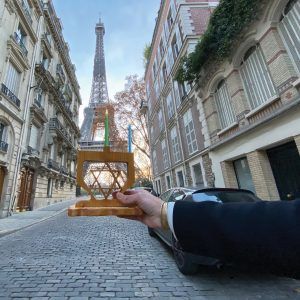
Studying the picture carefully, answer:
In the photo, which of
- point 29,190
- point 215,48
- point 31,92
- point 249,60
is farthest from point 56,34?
point 249,60

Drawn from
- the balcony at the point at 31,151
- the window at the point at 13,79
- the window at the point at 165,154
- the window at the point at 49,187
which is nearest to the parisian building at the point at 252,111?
the window at the point at 165,154

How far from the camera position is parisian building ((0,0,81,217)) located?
44.8 feet

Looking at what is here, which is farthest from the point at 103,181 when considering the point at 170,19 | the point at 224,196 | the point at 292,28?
the point at 170,19

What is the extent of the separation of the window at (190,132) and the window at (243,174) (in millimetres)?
3770

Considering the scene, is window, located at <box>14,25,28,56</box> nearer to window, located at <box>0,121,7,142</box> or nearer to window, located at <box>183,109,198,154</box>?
window, located at <box>0,121,7,142</box>

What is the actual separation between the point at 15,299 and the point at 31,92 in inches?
694

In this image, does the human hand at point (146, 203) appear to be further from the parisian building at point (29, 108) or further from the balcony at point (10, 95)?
the balcony at point (10, 95)

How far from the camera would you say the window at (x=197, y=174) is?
43.6ft

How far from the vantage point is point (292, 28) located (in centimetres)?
663

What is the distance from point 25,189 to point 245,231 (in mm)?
19828

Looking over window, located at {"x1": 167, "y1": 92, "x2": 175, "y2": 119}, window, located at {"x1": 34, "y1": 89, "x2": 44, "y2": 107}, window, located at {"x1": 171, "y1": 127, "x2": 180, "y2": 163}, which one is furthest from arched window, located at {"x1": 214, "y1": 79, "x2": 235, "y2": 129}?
window, located at {"x1": 34, "y1": 89, "x2": 44, "y2": 107}

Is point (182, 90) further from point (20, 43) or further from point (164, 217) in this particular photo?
point (164, 217)

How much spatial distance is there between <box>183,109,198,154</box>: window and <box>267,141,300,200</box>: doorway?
19.1 feet

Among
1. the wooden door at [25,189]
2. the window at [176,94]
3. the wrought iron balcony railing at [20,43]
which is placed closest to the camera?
the wrought iron balcony railing at [20,43]
